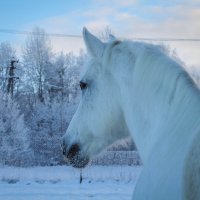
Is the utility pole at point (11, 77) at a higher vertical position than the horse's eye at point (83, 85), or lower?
lower

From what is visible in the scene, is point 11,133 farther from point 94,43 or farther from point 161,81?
point 161,81

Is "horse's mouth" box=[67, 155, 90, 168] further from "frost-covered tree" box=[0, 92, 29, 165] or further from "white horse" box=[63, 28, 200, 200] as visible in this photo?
"frost-covered tree" box=[0, 92, 29, 165]

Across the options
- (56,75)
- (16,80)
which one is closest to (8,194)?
(16,80)

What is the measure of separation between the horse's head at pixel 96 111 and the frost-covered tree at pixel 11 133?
2185cm

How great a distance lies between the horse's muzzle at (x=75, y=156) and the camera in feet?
8.29

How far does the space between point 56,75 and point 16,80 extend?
4.26 meters

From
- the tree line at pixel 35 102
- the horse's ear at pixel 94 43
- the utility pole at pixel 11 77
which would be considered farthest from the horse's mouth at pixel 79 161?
the utility pole at pixel 11 77

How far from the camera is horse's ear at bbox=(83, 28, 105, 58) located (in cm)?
233

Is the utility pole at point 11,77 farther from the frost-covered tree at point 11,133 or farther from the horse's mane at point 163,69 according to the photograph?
the horse's mane at point 163,69

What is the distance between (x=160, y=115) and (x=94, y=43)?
0.76 meters

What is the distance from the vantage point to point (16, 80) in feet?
109

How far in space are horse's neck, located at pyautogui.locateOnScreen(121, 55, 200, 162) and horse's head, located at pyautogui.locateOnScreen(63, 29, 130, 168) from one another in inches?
5.3

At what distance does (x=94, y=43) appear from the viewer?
234 cm

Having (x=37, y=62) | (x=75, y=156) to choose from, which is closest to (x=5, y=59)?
(x=37, y=62)
